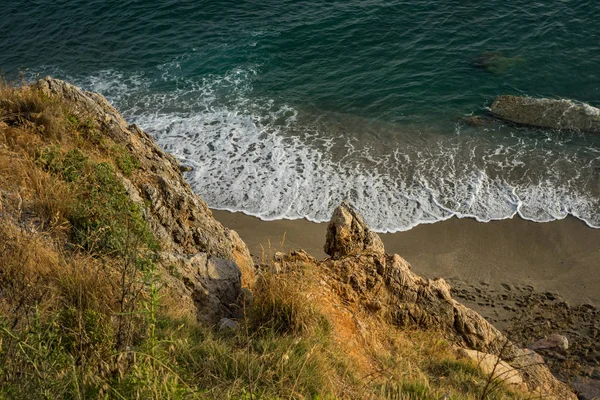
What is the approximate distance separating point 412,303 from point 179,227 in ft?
12.1

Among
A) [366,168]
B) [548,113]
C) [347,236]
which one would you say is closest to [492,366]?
[347,236]

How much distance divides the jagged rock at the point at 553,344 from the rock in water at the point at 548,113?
883 cm

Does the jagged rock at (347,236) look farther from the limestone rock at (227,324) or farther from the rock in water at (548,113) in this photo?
the rock in water at (548,113)

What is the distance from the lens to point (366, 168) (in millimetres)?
16125

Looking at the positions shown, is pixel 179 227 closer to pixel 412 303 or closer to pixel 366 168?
pixel 412 303

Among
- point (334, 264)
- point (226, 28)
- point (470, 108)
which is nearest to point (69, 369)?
point (334, 264)

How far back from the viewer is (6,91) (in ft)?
31.4

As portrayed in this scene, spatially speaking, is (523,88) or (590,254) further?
(523,88)

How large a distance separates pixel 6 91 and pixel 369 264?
6.78 meters

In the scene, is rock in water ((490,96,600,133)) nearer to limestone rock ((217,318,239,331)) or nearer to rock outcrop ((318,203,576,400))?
rock outcrop ((318,203,576,400))

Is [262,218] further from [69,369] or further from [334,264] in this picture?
[69,369]

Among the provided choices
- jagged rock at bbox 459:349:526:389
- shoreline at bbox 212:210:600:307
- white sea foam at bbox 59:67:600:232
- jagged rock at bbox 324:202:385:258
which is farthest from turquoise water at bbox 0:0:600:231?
jagged rock at bbox 459:349:526:389

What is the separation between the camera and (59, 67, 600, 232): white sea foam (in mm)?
14555

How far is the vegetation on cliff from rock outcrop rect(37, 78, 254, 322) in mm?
34
